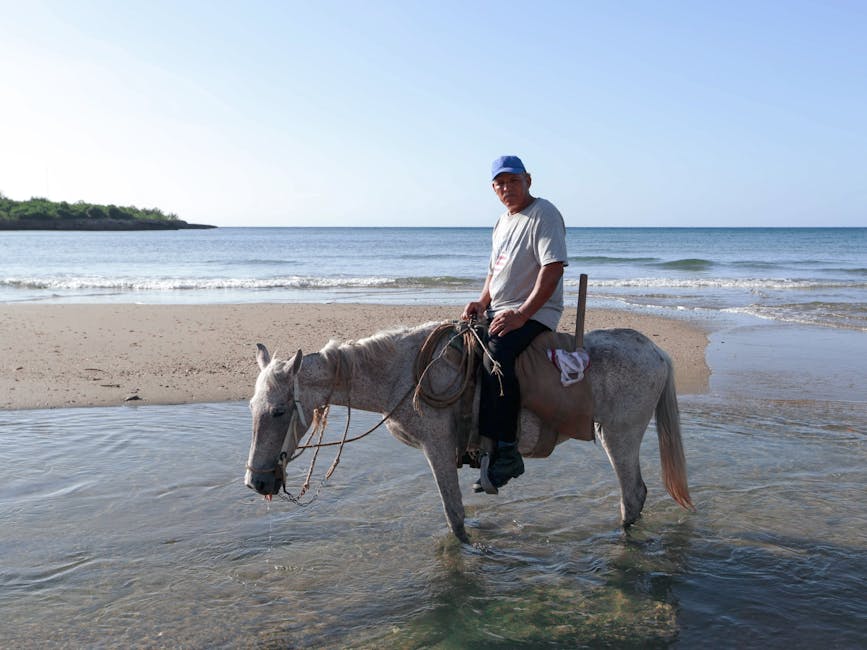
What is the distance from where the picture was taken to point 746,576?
174 inches

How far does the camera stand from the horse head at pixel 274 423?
13.0 ft

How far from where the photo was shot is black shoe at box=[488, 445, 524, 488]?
14.4ft

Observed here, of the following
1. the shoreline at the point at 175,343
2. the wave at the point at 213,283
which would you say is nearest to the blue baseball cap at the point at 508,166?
the shoreline at the point at 175,343

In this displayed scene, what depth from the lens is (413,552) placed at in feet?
15.5

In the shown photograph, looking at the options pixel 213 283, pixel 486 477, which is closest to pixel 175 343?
pixel 486 477

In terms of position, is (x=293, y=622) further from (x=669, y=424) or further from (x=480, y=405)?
(x=669, y=424)

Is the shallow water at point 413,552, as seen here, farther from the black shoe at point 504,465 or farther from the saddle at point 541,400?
the saddle at point 541,400

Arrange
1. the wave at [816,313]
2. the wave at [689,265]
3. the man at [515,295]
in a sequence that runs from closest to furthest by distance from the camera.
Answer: the man at [515,295], the wave at [816,313], the wave at [689,265]

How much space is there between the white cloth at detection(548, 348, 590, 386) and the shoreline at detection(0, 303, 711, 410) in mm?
3993

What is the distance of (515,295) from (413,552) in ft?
6.13

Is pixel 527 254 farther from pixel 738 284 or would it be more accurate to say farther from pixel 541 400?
pixel 738 284

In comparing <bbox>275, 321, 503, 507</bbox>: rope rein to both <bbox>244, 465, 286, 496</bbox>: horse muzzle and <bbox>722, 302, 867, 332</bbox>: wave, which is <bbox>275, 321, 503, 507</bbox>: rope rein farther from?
<bbox>722, 302, 867, 332</bbox>: wave

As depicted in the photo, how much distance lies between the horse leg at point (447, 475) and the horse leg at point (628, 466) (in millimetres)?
1102

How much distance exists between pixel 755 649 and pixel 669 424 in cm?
167
